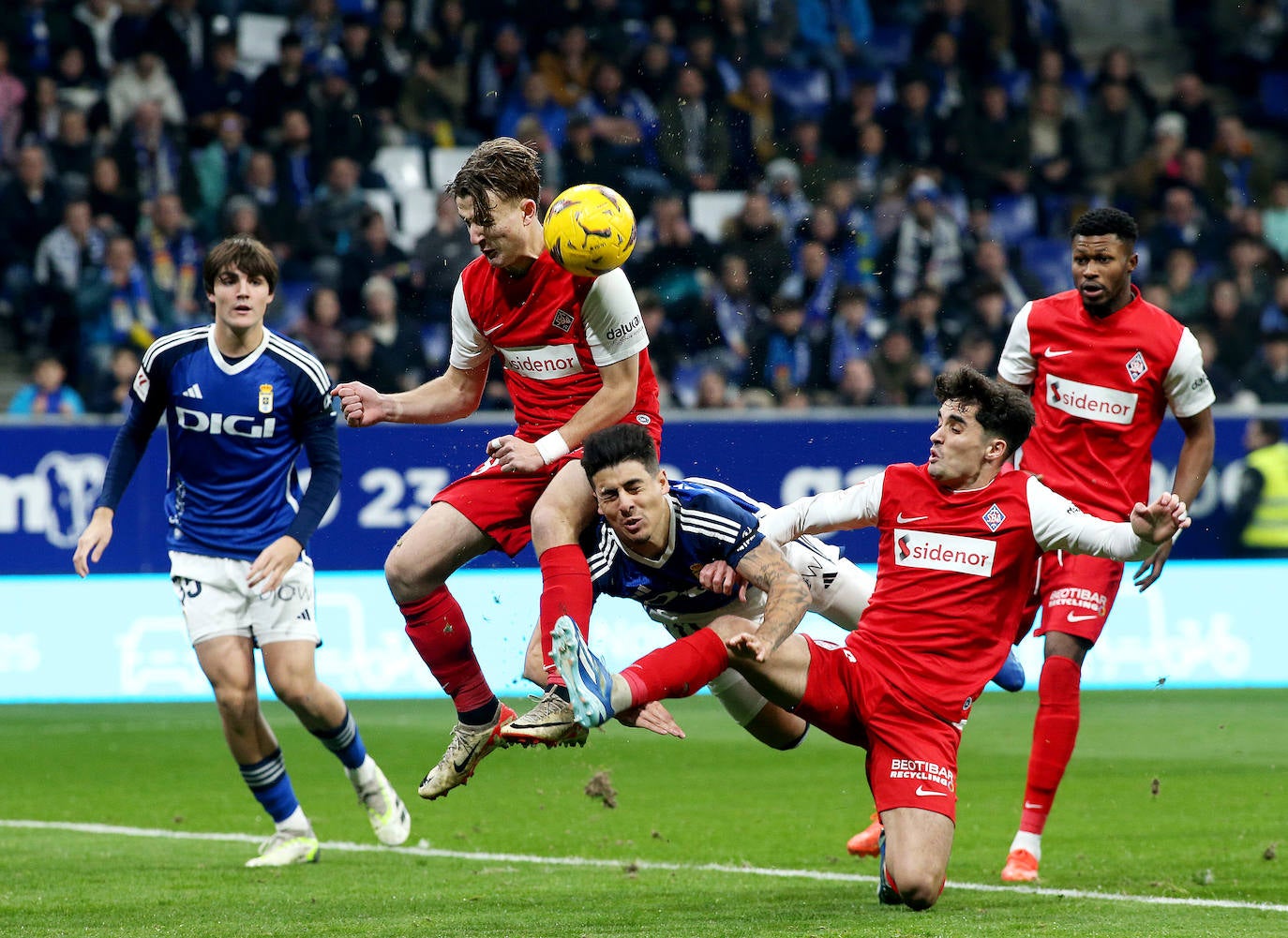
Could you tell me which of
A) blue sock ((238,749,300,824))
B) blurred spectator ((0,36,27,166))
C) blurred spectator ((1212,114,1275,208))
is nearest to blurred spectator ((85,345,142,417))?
blurred spectator ((0,36,27,166))

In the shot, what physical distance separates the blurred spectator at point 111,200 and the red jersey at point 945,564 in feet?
31.3

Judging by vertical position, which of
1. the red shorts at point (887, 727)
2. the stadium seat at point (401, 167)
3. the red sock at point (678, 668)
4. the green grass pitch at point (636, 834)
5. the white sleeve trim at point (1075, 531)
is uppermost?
the stadium seat at point (401, 167)

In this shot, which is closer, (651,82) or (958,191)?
(651,82)

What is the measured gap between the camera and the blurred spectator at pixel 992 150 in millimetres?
15602

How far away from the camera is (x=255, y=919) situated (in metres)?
5.92

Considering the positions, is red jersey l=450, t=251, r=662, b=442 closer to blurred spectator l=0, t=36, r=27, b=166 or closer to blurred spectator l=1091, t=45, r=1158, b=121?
blurred spectator l=0, t=36, r=27, b=166

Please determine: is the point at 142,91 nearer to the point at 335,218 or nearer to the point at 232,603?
the point at 335,218

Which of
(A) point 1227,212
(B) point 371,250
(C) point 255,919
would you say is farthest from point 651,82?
(C) point 255,919

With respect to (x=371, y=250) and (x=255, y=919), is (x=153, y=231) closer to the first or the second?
(x=371, y=250)

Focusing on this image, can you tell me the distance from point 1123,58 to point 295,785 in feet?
35.8

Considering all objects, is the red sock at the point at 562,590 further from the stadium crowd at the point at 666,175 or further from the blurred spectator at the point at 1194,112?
the blurred spectator at the point at 1194,112

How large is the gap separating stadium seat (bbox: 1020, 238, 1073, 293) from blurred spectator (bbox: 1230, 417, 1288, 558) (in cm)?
261

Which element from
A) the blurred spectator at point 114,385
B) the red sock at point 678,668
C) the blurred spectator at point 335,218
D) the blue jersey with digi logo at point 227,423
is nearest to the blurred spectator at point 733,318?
the blurred spectator at point 335,218

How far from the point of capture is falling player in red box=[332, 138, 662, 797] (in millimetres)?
6082
